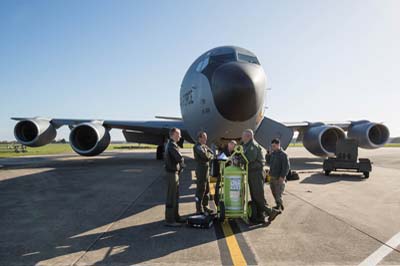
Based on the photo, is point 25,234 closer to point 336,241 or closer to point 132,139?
point 336,241

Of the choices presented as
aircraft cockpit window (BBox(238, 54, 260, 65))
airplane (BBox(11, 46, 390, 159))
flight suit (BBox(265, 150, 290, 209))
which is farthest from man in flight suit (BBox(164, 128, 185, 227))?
aircraft cockpit window (BBox(238, 54, 260, 65))

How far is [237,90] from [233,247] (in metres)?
4.31

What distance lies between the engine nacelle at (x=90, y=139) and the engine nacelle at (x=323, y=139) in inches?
414

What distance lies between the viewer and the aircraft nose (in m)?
7.18

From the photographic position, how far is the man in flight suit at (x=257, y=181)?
4.93 metres

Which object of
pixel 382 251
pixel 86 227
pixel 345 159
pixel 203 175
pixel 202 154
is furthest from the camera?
pixel 345 159

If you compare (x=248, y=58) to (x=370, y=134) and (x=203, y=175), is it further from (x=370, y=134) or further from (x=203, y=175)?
(x=370, y=134)

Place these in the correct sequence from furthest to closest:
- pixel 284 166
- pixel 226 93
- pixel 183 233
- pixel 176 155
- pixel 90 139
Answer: pixel 90 139 → pixel 226 93 → pixel 284 166 → pixel 176 155 → pixel 183 233

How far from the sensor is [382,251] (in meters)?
3.54

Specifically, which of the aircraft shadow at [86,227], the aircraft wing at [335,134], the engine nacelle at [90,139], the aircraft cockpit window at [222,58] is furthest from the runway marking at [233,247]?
the engine nacelle at [90,139]

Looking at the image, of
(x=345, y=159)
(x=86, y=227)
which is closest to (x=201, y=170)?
(x=86, y=227)

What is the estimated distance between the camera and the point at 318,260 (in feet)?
10.8

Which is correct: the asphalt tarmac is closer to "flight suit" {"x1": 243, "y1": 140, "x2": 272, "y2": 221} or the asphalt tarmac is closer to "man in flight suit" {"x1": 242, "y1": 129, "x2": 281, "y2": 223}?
"man in flight suit" {"x1": 242, "y1": 129, "x2": 281, "y2": 223}

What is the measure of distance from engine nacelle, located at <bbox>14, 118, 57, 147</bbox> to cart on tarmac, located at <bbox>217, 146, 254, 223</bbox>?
1302 centimetres
